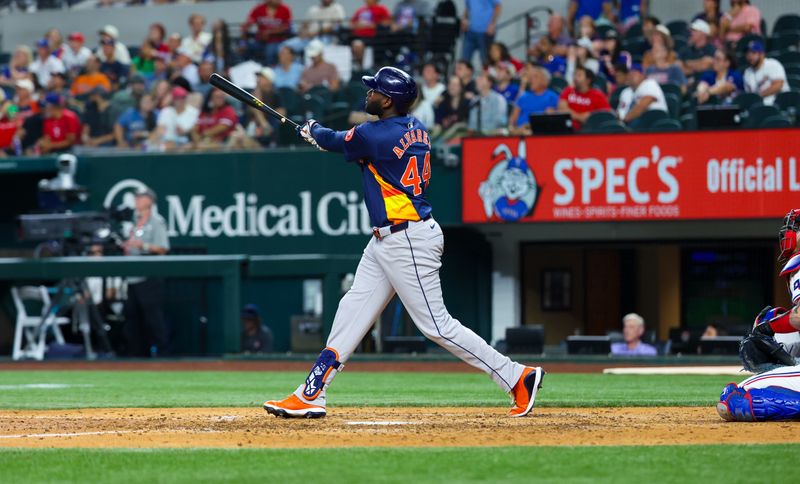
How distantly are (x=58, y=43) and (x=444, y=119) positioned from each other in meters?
7.89

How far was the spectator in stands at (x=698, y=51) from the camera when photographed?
17.7 m

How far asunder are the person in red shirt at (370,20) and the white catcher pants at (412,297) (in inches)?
501

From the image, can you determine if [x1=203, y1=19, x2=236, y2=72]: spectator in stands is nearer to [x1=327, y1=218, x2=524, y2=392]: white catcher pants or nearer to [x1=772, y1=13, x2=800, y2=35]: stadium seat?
[x1=772, y1=13, x2=800, y2=35]: stadium seat

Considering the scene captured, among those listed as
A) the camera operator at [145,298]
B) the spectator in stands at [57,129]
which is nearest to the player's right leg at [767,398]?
the camera operator at [145,298]

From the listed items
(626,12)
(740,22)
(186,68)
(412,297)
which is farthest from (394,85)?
(186,68)

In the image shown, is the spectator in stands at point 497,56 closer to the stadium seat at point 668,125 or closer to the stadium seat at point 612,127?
the stadium seat at point 612,127

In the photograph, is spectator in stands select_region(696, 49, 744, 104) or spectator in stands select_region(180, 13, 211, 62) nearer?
spectator in stands select_region(696, 49, 744, 104)

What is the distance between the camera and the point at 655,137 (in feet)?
56.0

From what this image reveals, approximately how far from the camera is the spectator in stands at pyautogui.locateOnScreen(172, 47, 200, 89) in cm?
2084

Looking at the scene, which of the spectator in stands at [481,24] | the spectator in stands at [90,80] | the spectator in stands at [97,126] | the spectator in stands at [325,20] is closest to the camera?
the spectator in stands at [481,24]

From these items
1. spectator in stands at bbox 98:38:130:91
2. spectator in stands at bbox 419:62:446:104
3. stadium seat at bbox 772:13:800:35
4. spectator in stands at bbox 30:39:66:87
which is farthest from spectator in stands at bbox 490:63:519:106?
spectator in stands at bbox 30:39:66:87

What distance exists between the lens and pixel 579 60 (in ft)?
59.4

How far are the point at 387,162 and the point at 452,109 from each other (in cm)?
1056

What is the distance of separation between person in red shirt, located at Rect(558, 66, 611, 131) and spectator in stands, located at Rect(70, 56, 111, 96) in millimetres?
7421
